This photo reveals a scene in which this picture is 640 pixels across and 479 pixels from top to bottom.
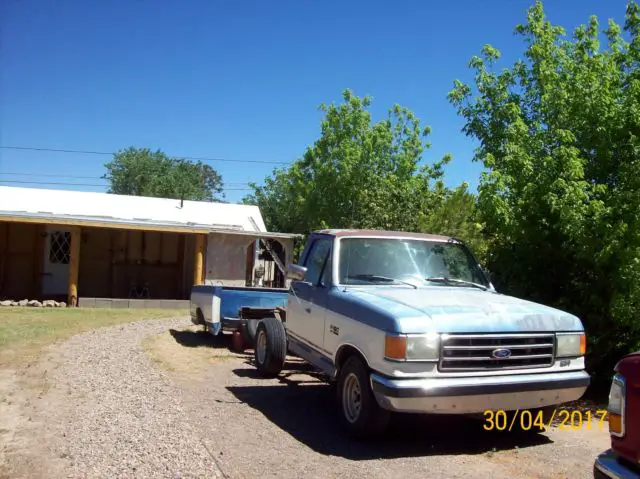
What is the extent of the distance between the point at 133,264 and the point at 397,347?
1787 centimetres

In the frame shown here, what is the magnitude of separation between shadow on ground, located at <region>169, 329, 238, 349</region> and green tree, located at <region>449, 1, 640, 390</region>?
563cm

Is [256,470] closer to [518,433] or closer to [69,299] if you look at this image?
[518,433]

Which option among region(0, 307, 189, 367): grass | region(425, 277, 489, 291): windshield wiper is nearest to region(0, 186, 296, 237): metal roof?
region(0, 307, 189, 367): grass

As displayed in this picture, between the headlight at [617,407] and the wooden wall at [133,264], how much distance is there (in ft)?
62.6

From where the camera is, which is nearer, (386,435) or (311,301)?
(386,435)

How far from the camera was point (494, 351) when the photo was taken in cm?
505

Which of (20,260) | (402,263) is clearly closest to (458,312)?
(402,263)

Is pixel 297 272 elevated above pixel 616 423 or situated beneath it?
elevated above

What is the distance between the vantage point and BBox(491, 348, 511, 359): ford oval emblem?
16.6 ft

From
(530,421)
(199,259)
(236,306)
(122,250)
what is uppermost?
(122,250)

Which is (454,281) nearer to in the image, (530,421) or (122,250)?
(530,421)

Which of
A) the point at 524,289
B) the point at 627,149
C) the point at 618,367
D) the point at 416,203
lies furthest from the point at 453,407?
the point at 416,203

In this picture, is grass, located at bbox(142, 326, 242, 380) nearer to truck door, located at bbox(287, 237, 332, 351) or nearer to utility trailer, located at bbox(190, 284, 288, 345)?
utility trailer, located at bbox(190, 284, 288, 345)

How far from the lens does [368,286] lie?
628cm
